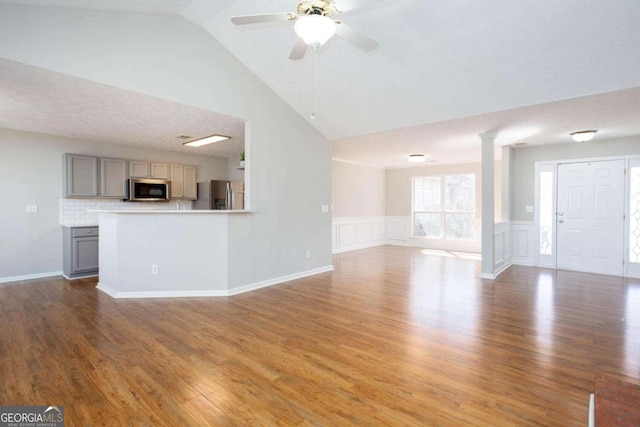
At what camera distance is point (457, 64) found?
3.72 m

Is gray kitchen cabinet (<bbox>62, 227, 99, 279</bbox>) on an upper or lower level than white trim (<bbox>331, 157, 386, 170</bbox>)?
lower

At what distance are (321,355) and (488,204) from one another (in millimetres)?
4186

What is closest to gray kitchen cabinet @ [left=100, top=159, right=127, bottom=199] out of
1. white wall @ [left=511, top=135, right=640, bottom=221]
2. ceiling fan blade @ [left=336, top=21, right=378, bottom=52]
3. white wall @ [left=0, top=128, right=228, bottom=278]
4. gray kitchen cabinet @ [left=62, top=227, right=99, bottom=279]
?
white wall @ [left=0, top=128, right=228, bottom=278]

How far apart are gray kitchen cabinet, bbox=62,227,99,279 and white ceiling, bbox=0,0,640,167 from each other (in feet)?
11.5

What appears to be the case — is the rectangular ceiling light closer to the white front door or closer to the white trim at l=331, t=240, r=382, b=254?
the white trim at l=331, t=240, r=382, b=254

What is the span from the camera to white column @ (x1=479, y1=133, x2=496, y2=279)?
A: 5402 mm

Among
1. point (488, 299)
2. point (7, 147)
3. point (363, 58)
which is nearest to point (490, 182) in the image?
point (488, 299)

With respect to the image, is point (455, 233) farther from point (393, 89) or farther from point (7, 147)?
point (7, 147)

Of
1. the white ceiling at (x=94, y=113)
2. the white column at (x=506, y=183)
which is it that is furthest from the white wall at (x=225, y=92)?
the white column at (x=506, y=183)

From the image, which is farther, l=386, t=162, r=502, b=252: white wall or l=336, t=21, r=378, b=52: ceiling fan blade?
l=386, t=162, r=502, b=252: white wall

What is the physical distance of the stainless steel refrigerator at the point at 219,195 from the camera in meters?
6.66

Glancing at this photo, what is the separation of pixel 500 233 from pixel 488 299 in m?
2.31

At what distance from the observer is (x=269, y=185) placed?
4918 millimetres

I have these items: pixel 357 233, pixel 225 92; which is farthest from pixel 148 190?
pixel 357 233
